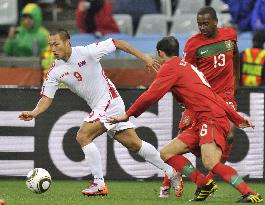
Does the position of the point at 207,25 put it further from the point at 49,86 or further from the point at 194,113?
the point at 49,86

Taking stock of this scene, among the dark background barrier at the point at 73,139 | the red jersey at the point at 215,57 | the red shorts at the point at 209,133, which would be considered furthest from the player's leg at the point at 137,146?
the dark background barrier at the point at 73,139

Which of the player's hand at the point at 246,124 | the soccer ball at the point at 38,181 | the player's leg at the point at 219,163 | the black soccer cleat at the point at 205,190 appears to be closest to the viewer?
the player's leg at the point at 219,163

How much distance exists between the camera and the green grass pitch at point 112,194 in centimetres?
1032

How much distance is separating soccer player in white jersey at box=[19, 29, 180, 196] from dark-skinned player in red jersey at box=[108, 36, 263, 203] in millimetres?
998

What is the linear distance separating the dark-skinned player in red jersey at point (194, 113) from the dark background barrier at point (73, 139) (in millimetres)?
3444

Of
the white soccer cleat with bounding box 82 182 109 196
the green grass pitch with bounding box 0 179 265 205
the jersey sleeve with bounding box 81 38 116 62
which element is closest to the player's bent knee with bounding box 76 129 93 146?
the white soccer cleat with bounding box 82 182 109 196

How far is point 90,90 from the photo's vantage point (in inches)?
458

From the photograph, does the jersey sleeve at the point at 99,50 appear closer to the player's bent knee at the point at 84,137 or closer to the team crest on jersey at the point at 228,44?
the player's bent knee at the point at 84,137

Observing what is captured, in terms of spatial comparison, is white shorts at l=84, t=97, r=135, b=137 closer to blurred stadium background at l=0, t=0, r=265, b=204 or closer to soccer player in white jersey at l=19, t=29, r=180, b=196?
soccer player in white jersey at l=19, t=29, r=180, b=196

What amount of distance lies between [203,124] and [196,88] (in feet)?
1.18

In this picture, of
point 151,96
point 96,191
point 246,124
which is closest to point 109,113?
point 96,191

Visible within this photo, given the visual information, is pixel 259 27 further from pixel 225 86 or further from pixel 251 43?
pixel 225 86

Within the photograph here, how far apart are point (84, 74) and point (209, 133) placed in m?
1.97

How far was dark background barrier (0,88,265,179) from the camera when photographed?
1393 centimetres
